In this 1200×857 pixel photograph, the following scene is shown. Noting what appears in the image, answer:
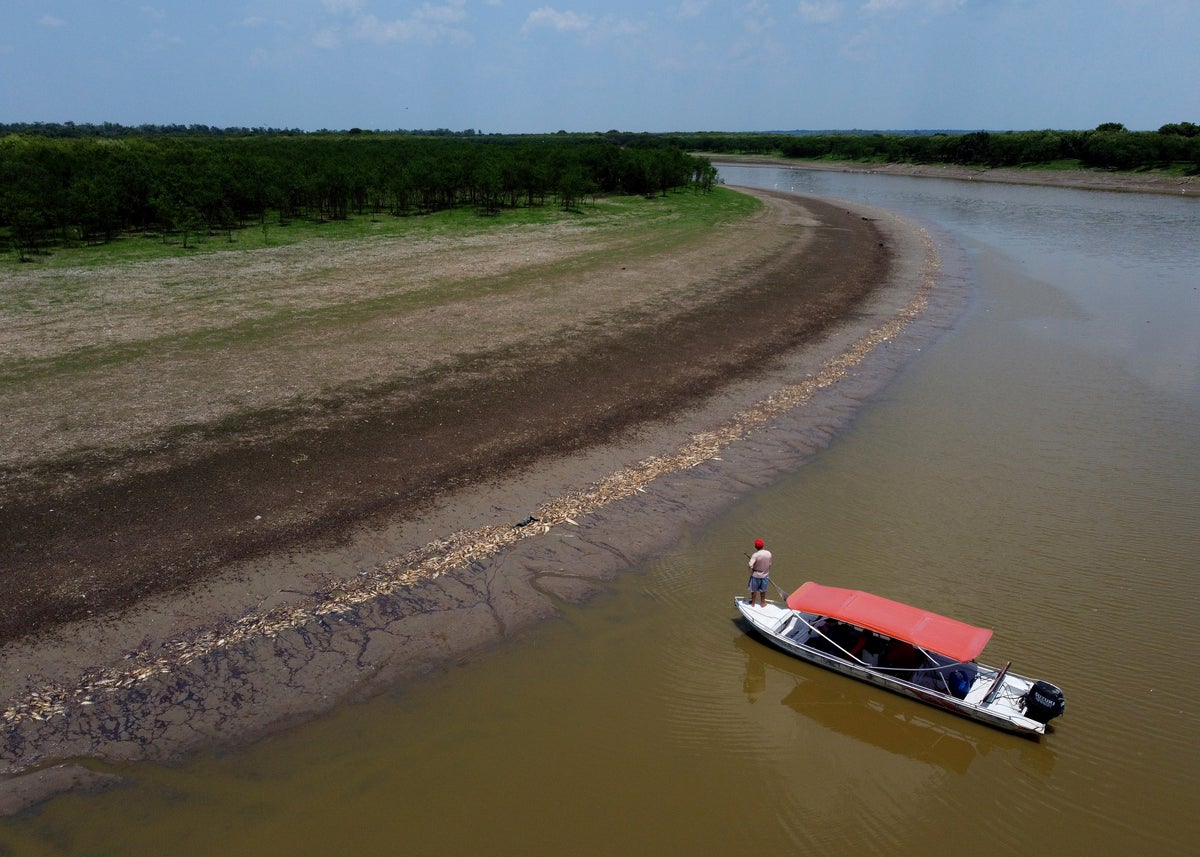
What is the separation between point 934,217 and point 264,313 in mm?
63203

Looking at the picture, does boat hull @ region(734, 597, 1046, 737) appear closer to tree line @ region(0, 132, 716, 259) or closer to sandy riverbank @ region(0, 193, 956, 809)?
sandy riverbank @ region(0, 193, 956, 809)

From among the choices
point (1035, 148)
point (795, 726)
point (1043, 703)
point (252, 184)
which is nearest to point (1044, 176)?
point (1035, 148)

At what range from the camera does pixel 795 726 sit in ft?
37.7

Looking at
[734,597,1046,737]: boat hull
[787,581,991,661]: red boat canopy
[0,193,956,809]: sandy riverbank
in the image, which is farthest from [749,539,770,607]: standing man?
[0,193,956,809]: sandy riverbank

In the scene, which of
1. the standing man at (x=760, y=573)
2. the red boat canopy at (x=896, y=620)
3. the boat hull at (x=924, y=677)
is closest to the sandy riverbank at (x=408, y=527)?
the standing man at (x=760, y=573)

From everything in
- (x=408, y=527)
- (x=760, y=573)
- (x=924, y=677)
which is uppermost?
(x=760, y=573)

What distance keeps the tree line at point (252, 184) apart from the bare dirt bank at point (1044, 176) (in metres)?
61.4

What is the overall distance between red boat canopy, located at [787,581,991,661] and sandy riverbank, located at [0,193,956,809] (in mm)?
4037

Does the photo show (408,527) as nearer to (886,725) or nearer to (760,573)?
(760,573)

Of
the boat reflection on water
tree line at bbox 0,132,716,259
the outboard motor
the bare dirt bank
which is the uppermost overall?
the bare dirt bank

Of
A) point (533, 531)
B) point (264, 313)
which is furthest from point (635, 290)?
point (533, 531)

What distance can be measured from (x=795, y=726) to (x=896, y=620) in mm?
2395

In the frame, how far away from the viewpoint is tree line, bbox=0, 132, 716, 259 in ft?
137

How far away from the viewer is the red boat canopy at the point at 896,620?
1135 centimetres
